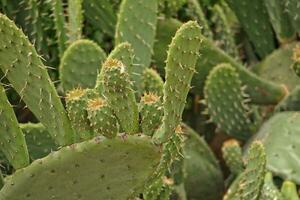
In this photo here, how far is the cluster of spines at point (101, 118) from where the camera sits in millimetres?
2781

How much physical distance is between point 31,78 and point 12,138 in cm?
22

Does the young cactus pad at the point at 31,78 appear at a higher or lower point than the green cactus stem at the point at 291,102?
higher

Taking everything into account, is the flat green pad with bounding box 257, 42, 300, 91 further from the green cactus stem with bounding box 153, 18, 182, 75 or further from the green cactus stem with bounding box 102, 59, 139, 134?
the green cactus stem with bounding box 102, 59, 139, 134

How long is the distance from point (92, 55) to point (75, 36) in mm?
220

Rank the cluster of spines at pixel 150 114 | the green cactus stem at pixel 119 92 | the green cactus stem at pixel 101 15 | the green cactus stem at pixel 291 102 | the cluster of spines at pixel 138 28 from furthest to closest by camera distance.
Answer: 1. the green cactus stem at pixel 291 102
2. the green cactus stem at pixel 101 15
3. the cluster of spines at pixel 138 28
4. the cluster of spines at pixel 150 114
5. the green cactus stem at pixel 119 92

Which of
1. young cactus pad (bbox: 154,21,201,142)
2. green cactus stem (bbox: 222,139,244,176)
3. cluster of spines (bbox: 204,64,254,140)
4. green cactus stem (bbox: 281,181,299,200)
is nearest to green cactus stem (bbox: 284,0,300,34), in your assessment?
cluster of spines (bbox: 204,64,254,140)

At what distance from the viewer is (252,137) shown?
4.71m

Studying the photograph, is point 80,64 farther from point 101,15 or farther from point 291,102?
point 291,102

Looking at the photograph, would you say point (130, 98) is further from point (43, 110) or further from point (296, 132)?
point (296, 132)

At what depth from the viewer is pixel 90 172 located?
2971mm

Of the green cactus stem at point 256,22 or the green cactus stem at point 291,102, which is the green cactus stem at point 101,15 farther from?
the green cactus stem at point 291,102

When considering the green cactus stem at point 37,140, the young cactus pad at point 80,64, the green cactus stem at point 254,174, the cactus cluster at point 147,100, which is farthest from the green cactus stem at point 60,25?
the green cactus stem at point 254,174

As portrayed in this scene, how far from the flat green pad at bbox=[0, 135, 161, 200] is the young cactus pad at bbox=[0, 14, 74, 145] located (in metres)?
0.09

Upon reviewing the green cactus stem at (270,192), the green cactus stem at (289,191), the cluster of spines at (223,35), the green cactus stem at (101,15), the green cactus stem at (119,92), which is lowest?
the green cactus stem at (289,191)
